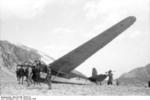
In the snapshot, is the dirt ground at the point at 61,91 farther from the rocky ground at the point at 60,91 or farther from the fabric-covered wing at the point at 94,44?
the fabric-covered wing at the point at 94,44

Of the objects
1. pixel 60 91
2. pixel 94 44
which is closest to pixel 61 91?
pixel 60 91

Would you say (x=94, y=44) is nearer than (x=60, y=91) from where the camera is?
No

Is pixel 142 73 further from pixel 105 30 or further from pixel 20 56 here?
pixel 105 30

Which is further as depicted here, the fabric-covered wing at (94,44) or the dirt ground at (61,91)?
the fabric-covered wing at (94,44)

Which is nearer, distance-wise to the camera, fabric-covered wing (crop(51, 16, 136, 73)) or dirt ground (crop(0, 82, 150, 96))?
dirt ground (crop(0, 82, 150, 96))

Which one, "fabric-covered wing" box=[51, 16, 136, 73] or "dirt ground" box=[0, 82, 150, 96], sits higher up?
"fabric-covered wing" box=[51, 16, 136, 73]

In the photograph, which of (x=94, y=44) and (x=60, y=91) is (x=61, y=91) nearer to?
(x=60, y=91)

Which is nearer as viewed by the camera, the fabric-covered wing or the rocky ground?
the rocky ground

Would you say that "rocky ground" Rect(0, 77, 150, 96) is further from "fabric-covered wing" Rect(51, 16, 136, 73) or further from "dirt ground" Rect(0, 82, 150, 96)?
"fabric-covered wing" Rect(51, 16, 136, 73)

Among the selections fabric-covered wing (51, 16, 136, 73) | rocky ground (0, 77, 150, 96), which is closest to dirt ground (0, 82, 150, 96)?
rocky ground (0, 77, 150, 96)

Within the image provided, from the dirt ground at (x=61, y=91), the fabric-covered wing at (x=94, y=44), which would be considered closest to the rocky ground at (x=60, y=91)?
the dirt ground at (x=61, y=91)

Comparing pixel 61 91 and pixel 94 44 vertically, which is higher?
pixel 94 44

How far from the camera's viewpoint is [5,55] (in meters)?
65.5

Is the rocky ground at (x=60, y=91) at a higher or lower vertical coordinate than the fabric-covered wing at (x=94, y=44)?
lower
